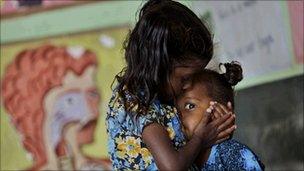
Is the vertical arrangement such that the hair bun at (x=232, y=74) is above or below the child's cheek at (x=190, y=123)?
above

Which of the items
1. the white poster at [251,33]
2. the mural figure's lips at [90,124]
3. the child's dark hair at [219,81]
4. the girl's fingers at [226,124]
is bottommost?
the mural figure's lips at [90,124]

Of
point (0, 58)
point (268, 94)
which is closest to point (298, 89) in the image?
point (268, 94)

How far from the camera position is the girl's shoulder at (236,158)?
3.21m

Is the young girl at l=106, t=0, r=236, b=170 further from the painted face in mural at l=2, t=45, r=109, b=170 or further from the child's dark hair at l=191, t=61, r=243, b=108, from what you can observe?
the painted face in mural at l=2, t=45, r=109, b=170

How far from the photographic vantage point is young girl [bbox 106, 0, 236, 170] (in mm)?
2998

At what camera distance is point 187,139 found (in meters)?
3.12

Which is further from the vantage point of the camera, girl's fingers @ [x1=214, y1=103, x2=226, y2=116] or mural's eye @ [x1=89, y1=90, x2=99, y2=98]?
mural's eye @ [x1=89, y1=90, x2=99, y2=98]

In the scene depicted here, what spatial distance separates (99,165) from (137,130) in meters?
2.62

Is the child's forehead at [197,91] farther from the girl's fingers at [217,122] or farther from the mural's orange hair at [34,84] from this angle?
the mural's orange hair at [34,84]

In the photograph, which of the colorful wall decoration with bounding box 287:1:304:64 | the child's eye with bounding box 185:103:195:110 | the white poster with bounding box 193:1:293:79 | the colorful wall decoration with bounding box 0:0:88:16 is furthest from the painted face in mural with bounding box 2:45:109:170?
the child's eye with bounding box 185:103:195:110

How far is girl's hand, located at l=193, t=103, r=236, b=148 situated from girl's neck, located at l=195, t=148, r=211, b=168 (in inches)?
2.1

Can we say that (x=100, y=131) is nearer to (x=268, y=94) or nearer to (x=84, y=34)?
(x=84, y=34)

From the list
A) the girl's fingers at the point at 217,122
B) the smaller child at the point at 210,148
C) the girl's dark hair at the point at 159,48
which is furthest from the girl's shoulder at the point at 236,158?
the girl's dark hair at the point at 159,48

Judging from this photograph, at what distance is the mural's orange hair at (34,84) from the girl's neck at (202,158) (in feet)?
8.24
